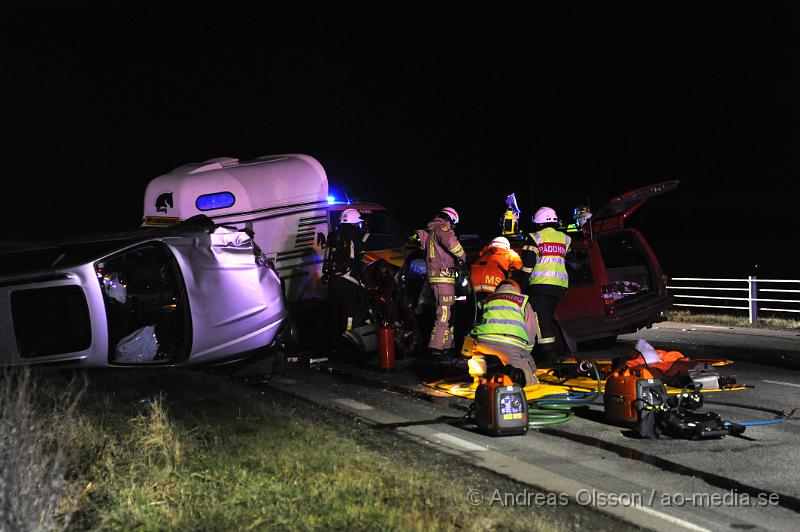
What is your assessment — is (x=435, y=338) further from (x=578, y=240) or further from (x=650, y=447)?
(x=650, y=447)

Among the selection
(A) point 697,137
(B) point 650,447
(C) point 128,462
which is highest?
(A) point 697,137

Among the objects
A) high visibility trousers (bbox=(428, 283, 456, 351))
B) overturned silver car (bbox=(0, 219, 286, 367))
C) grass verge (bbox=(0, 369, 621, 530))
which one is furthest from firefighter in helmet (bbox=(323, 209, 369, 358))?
grass verge (bbox=(0, 369, 621, 530))

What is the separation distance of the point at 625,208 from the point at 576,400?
161 inches

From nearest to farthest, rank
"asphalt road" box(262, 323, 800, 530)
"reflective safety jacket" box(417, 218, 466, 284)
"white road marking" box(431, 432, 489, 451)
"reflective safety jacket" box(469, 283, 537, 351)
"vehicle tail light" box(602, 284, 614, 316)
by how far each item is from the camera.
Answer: "asphalt road" box(262, 323, 800, 530), "white road marking" box(431, 432, 489, 451), "reflective safety jacket" box(469, 283, 537, 351), "vehicle tail light" box(602, 284, 614, 316), "reflective safety jacket" box(417, 218, 466, 284)

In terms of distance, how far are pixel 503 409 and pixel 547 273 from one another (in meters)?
3.57

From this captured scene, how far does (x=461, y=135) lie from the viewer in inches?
2667

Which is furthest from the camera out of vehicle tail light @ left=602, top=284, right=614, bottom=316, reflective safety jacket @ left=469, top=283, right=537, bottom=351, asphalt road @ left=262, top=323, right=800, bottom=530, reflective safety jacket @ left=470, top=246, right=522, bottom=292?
vehicle tail light @ left=602, top=284, right=614, bottom=316

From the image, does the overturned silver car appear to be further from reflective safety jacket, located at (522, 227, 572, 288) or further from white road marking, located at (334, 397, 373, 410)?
reflective safety jacket, located at (522, 227, 572, 288)

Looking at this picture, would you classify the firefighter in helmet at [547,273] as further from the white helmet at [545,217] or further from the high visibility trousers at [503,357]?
the high visibility trousers at [503,357]

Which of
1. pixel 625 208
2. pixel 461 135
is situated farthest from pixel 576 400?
pixel 461 135

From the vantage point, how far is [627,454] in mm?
7301

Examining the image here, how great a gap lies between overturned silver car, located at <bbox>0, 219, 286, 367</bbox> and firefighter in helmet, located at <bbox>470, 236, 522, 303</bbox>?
2764 millimetres

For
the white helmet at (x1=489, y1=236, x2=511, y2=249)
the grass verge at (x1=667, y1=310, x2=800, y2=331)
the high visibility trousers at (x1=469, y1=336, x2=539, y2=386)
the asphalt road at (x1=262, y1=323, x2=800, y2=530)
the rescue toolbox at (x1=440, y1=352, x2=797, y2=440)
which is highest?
the white helmet at (x1=489, y1=236, x2=511, y2=249)

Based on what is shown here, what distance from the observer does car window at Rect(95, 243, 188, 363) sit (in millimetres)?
9734
